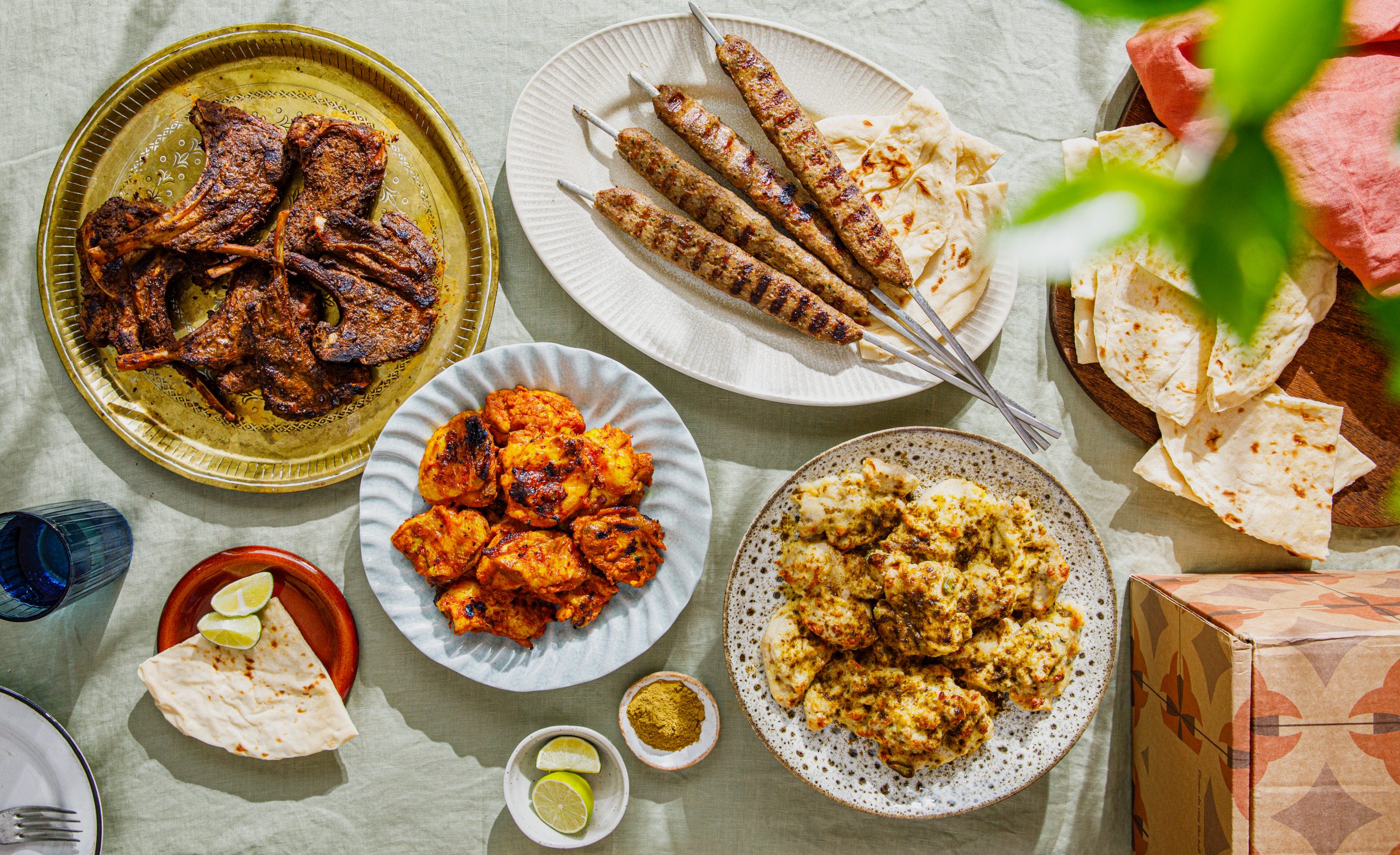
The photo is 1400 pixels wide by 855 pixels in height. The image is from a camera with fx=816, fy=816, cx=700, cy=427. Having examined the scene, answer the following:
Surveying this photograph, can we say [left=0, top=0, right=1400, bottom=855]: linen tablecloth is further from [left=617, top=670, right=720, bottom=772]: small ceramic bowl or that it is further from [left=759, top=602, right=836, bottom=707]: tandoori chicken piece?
[left=759, top=602, right=836, bottom=707]: tandoori chicken piece

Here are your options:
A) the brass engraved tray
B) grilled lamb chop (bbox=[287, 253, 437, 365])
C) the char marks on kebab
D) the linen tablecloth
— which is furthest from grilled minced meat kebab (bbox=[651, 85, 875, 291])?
grilled lamb chop (bbox=[287, 253, 437, 365])

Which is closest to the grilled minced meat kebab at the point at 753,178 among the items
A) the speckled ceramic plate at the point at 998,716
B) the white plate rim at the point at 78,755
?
the speckled ceramic plate at the point at 998,716

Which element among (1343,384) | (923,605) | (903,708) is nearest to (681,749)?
(903,708)

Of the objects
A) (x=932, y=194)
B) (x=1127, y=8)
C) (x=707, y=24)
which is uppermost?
(x=1127, y=8)

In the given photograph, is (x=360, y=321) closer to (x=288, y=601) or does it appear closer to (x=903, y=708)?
(x=288, y=601)

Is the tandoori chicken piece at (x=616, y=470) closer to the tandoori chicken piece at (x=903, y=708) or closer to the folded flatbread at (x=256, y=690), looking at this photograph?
the tandoori chicken piece at (x=903, y=708)
